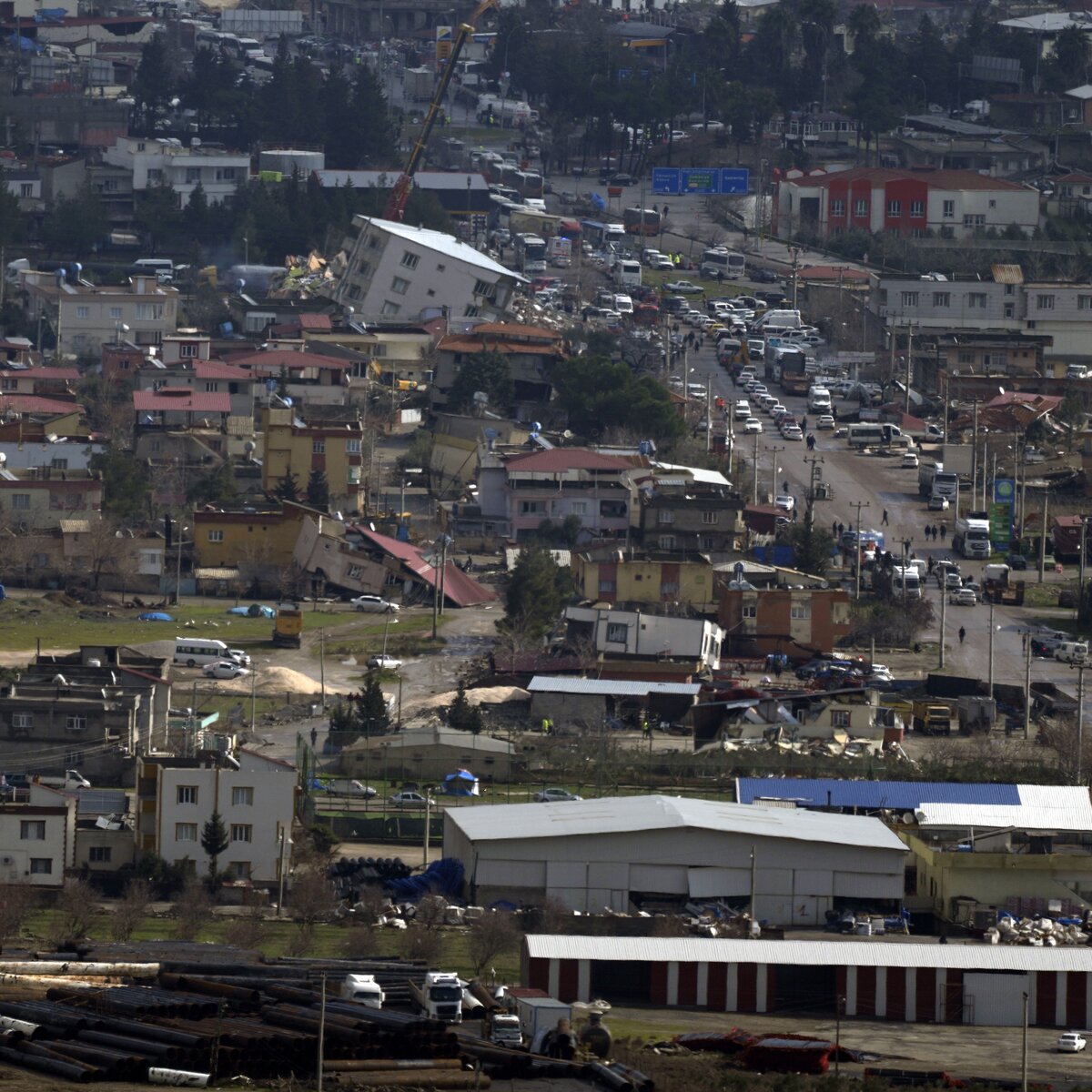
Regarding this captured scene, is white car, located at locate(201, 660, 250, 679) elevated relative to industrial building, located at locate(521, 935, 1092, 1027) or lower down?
lower down

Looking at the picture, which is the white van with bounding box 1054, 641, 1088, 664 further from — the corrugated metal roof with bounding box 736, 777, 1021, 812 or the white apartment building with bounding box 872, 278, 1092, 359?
the white apartment building with bounding box 872, 278, 1092, 359

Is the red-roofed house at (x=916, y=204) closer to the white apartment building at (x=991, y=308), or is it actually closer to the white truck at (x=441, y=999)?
the white apartment building at (x=991, y=308)

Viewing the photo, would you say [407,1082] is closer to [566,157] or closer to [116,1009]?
[116,1009]

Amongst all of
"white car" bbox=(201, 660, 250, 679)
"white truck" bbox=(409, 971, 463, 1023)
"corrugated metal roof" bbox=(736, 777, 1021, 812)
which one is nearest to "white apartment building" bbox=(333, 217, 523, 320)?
"white car" bbox=(201, 660, 250, 679)

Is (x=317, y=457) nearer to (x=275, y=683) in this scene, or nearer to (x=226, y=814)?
(x=275, y=683)

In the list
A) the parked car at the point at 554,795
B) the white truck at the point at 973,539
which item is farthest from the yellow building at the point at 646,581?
the parked car at the point at 554,795

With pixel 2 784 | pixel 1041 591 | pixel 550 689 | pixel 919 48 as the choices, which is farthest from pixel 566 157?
pixel 2 784

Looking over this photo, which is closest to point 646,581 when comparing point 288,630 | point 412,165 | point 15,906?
point 288,630
